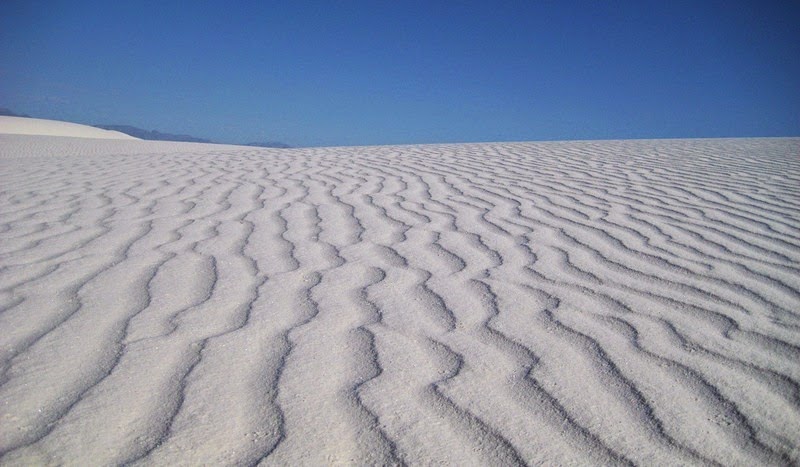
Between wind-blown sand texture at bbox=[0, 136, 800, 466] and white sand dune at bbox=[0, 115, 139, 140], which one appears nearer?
wind-blown sand texture at bbox=[0, 136, 800, 466]

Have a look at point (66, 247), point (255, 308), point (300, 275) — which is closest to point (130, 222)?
point (66, 247)

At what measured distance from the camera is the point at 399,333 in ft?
6.66

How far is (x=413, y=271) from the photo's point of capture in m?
2.69

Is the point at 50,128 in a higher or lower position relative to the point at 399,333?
lower

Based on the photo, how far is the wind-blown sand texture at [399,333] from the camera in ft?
4.75

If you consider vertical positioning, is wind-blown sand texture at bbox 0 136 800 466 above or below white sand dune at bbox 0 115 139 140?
above

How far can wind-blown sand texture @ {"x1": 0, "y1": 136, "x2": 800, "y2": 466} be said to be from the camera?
1.45m

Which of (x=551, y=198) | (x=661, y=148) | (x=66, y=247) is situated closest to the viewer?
(x=66, y=247)

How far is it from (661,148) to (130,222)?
820cm

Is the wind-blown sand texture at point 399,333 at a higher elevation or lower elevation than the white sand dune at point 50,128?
higher

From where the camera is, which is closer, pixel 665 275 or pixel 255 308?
pixel 255 308

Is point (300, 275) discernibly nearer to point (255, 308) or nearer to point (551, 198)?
point (255, 308)

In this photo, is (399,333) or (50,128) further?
(50,128)

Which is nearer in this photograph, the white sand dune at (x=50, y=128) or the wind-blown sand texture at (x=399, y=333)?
the wind-blown sand texture at (x=399, y=333)
